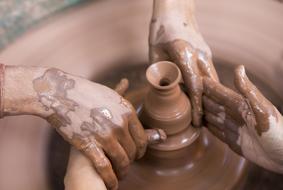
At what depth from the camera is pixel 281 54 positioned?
1611 mm

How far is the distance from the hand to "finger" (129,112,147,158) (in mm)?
25

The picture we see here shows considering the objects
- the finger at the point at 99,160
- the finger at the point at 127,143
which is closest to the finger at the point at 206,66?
the finger at the point at 127,143

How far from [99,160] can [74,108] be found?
17cm

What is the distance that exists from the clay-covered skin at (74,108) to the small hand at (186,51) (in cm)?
27

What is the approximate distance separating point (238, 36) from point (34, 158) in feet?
2.86

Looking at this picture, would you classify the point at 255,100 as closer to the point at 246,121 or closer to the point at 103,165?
the point at 246,121

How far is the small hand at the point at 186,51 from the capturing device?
4.73 ft

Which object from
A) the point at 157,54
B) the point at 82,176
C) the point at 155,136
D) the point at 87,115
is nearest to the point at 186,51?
the point at 157,54

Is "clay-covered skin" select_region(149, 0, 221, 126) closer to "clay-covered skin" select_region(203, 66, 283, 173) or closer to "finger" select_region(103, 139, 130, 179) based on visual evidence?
"clay-covered skin" select_region(203, 66, 283, 173)

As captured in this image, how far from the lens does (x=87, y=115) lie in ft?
4.22

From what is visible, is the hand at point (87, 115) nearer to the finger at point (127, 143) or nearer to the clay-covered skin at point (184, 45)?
the finger at point (127, 143)

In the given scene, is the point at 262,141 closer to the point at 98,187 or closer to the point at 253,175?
the point at 253,175

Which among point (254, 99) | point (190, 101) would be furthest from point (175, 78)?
point (254, 99)

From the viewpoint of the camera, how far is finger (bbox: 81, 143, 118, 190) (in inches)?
49.9
